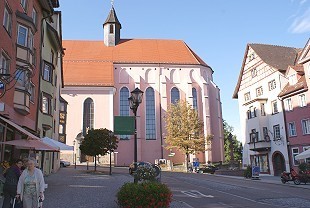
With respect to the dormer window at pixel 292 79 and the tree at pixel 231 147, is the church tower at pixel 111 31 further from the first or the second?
the dormer window at pixel 292 79

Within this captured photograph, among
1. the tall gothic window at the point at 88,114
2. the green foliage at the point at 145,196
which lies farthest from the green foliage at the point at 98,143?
the green foliage at the point at 145,196

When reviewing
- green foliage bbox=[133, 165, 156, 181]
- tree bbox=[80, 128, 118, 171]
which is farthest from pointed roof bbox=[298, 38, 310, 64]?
green foliage bbox=[133, 165, 156, 181]

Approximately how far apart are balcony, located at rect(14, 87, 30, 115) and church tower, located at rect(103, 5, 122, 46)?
155ft

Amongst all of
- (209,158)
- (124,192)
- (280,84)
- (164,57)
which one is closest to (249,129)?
(280,84)

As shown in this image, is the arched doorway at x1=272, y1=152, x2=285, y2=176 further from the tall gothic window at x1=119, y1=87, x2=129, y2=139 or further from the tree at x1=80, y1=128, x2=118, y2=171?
the tall gothic window at x1=119, y1=87, x2=129, y2=139

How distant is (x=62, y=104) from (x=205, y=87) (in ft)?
84.2

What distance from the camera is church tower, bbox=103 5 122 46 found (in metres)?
63.4

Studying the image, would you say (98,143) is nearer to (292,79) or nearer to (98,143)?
(98,143)

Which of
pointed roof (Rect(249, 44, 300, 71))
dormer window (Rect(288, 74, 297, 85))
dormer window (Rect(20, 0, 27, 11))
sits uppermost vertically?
pointed roof (Rect(249, 44, 300, 71))

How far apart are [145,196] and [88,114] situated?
1799 inches

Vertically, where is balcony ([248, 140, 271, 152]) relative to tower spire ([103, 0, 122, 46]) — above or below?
below

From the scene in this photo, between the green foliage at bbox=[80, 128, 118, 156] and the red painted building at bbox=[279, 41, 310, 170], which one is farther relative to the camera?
the red painted building at bbox=[279, 41, 310, 170]

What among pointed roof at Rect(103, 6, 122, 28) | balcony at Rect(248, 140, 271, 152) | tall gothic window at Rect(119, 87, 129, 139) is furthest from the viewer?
pointed roof at Rect(103, 6, 122, 28)

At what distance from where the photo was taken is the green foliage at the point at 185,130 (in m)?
45.5
